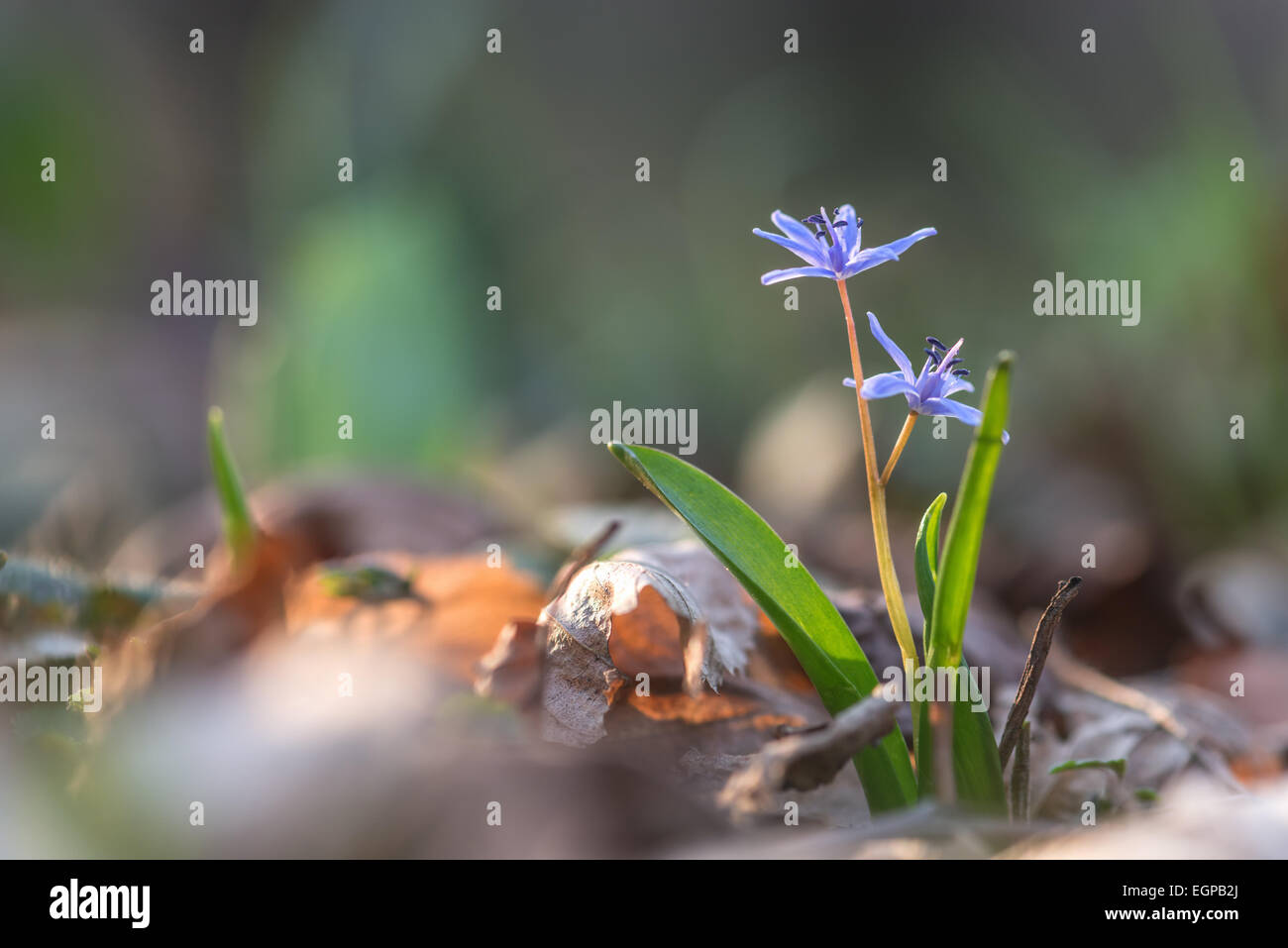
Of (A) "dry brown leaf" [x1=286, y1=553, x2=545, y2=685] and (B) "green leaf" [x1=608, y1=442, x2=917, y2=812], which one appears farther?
(A) "dry brown leaf" [x1=286, y1=553, x2=545, y2=685]

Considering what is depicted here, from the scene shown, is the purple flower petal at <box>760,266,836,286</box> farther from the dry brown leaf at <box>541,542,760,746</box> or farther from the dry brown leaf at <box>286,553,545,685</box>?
the dry brown leaf at <box>286,553,545,685</box>

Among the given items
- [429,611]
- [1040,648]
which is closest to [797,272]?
[1040,648]

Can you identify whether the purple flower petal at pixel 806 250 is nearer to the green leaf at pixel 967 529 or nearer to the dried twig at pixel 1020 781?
the green leaf at pixel 967 529

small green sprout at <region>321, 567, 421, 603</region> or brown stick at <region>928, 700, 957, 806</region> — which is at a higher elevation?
small green sprout at <region>321, 567, 421, 603</region>

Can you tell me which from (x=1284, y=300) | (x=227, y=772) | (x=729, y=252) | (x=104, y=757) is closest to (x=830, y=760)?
(x=227, y=772)

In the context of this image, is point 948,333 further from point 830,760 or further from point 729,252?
point 830,760

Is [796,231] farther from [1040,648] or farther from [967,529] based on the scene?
[1040,648]

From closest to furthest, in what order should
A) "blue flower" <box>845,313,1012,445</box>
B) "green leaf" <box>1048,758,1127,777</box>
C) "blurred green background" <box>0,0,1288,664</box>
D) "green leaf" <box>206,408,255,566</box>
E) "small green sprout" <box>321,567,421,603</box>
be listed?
"blue flower" <box>845,313,1012,445</box>
"green leaf" <box>1048,758,1127,777</box>
"small green sprout" <box>321,567,421,603</box>
"green leaf" <box>206,408,255,566</box>
"blurred green background" <box>0,0,1288,664</box>

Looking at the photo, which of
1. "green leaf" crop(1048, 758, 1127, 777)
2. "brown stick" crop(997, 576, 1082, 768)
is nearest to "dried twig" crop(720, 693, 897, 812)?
"brown stick" crop(997, 576, 1082, 768)
